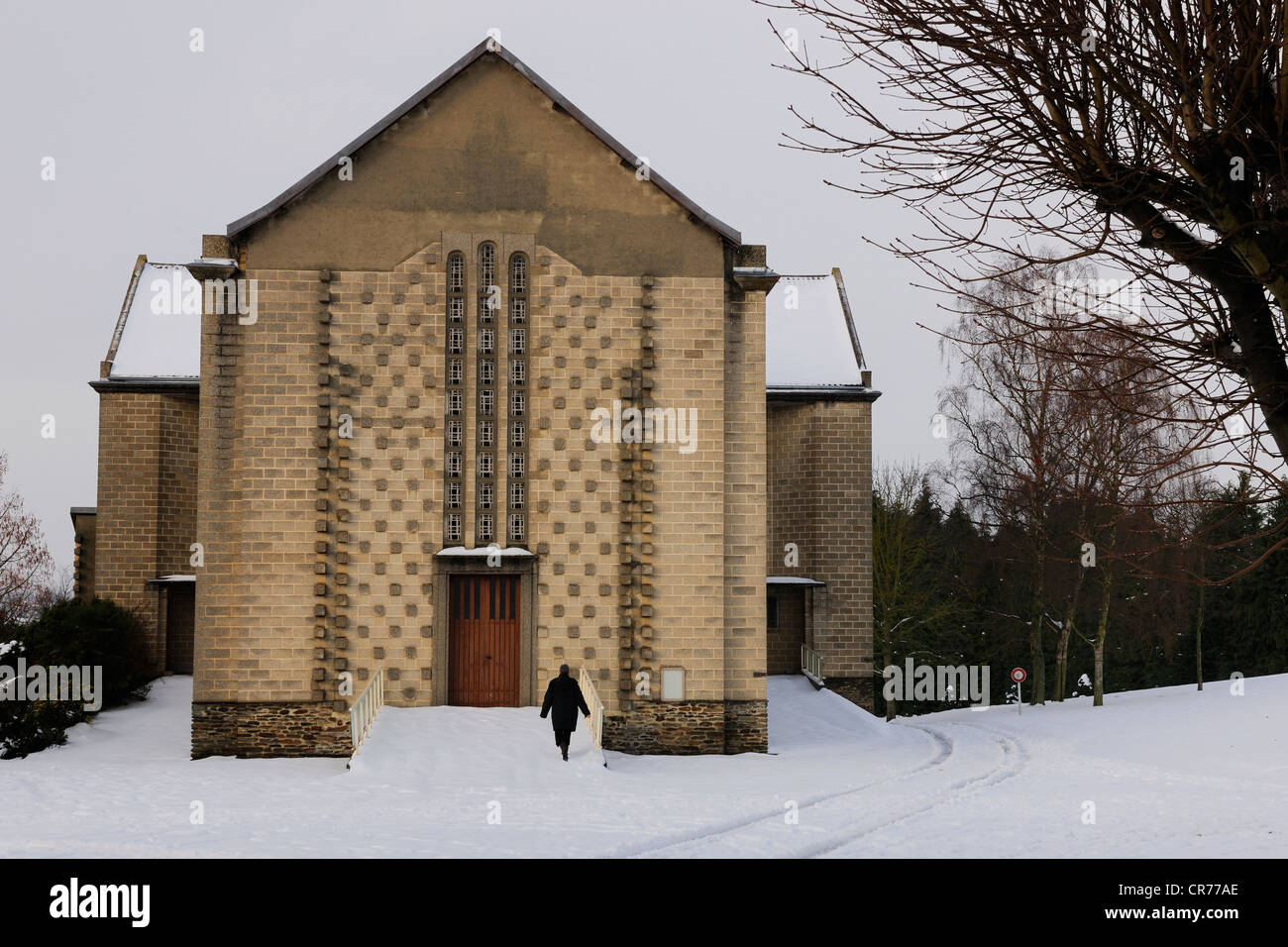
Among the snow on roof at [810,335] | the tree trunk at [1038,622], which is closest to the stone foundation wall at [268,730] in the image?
the snow on roof at [810,335]

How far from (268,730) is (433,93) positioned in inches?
463

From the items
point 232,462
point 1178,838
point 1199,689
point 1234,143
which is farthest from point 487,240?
point 1199,689

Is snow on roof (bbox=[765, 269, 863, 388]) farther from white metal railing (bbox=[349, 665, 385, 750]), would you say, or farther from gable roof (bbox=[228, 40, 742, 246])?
white metal railing (bbox=[349, 665, 385, 750])

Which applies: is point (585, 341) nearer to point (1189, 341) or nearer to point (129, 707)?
point (129, 707)

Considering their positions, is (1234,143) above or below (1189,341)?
above

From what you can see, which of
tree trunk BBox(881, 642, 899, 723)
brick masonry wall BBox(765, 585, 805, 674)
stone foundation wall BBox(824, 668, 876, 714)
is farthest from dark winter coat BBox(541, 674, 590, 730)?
tree trunk BBox(881, 642, 899, 723)

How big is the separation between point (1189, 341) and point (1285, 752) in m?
18.6

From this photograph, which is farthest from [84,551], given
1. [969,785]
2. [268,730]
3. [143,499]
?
[969,785]

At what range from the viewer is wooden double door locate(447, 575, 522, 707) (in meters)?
23.9

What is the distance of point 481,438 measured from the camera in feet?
79.6

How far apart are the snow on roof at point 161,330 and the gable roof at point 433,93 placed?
25.7 feet

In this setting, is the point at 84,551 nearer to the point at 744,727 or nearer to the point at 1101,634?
the point at 744,727

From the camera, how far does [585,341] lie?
24.5 metres

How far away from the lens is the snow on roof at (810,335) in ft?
115
